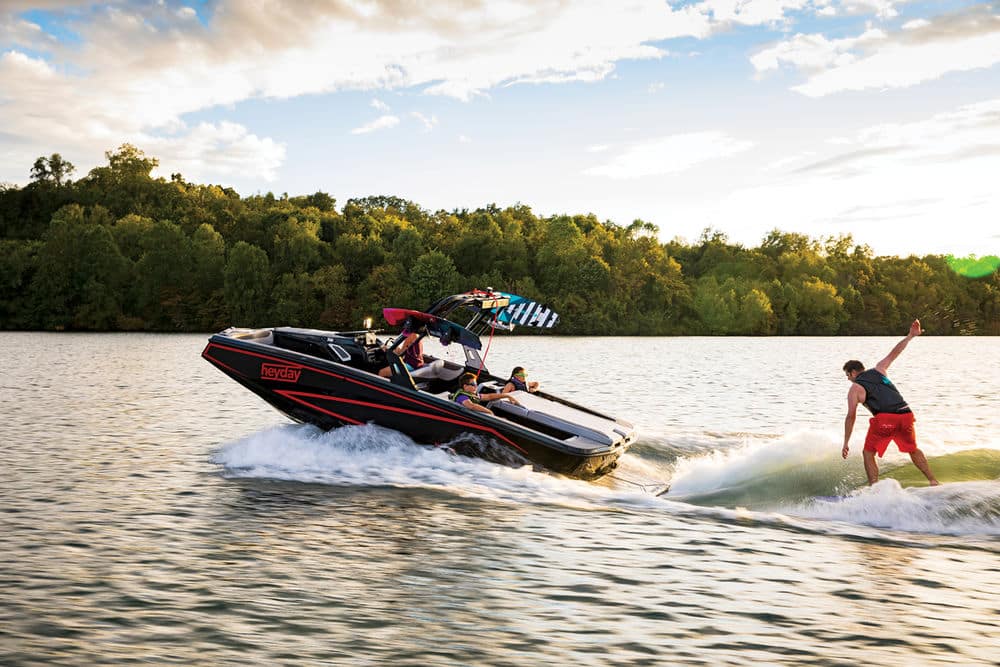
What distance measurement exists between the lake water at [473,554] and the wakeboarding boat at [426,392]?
39cm

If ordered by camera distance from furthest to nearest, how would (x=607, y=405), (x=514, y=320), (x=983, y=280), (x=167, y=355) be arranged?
(x=983, y=280)
(x=167, y=355)
(x=607, y=405)
(x=514, y=320)

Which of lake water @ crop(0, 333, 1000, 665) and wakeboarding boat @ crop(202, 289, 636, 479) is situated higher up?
wakeboarding boat @ crop(202, 289, 636, 479)

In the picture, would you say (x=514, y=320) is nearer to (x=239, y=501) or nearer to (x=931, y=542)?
(x=239, y=501)

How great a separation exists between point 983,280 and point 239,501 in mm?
161548

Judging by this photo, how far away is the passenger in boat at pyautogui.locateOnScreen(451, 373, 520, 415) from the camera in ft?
47.2

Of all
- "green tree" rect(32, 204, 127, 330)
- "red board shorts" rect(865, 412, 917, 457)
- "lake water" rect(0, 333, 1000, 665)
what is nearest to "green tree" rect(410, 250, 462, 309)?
"green tree" rect(32, 204, 127, 330)

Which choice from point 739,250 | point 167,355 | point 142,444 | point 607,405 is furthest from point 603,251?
point 142,444

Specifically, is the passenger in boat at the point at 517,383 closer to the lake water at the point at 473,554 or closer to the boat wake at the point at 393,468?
the boat wake at the point at 393,468

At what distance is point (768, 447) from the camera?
50.2ft

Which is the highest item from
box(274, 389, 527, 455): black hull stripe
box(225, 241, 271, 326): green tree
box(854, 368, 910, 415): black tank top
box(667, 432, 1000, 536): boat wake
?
box(225, 241, 271, 326): green tree

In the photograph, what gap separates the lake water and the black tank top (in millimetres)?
1037

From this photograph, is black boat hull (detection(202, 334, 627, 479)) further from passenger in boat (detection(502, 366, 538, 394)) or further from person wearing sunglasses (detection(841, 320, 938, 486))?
person wearing sunglasses (detection(841, 320, 938, 486))

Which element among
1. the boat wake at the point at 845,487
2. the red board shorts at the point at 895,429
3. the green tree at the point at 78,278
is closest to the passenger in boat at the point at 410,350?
the boat wake at the point at 845,487

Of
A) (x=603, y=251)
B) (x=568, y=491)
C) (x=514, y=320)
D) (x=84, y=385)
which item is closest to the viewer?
(x=568, y=491)
